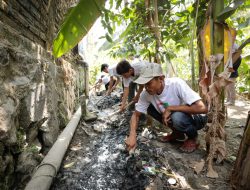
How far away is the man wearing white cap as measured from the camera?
230 cm

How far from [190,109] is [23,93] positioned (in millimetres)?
1666

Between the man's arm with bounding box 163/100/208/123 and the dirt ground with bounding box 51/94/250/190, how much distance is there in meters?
0.49

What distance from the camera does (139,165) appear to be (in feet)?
7.36

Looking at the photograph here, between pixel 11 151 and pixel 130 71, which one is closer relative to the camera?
pixel 11 151

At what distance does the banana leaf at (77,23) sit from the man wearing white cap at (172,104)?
823mm

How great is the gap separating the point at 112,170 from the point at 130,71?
1696 mm

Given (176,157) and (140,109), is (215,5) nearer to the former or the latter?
(140,109)

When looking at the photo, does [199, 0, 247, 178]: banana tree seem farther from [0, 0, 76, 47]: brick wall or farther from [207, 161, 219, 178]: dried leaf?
[0, 0, 76, 47]: brick wall

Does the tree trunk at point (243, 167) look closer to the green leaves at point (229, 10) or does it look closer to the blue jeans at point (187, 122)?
the blue jeans at point (187, 122)

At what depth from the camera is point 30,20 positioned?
2.51 meters

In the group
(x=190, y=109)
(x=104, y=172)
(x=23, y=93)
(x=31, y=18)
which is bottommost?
(x=104, y=172)

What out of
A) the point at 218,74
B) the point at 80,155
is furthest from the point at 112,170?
the point at 218,74

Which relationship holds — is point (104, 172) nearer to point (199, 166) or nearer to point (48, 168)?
point (48, 168)

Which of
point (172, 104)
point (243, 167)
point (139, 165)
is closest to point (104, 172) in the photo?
point (139, 165)
